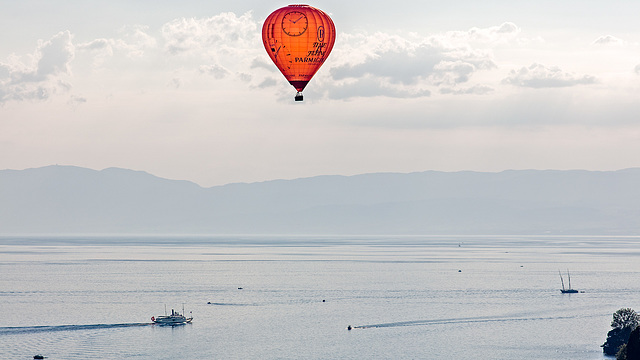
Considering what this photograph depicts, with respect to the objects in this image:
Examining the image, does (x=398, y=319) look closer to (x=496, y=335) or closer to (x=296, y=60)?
(x=496, y=335)

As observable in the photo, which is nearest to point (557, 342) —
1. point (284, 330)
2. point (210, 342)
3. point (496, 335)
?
point (496, 335)

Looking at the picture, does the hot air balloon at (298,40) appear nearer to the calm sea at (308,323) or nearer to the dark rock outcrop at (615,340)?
the calm sea at (308,323)

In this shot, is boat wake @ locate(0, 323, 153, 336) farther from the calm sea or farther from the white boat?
the white boat

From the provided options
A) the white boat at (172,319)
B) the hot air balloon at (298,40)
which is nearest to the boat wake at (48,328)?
the white boat at (172,319)

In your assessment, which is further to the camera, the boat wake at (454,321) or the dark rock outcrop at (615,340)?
the boat wake at (454,321)

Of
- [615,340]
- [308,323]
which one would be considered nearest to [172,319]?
[308,323]

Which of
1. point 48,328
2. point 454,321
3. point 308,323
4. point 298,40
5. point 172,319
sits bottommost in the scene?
point 454,321

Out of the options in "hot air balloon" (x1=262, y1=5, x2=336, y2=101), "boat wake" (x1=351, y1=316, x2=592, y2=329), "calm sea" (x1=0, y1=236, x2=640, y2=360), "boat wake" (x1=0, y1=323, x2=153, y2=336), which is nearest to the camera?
"hot air balloon" (x1=262, y1=5, x2=336, y2=101)

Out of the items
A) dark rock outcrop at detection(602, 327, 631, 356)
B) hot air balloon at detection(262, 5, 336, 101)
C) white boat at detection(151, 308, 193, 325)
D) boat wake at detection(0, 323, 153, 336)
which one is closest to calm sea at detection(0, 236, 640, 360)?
boat wake at detection(0, 323, 153, 336)

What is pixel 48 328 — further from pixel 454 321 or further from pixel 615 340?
pixel 615 340
